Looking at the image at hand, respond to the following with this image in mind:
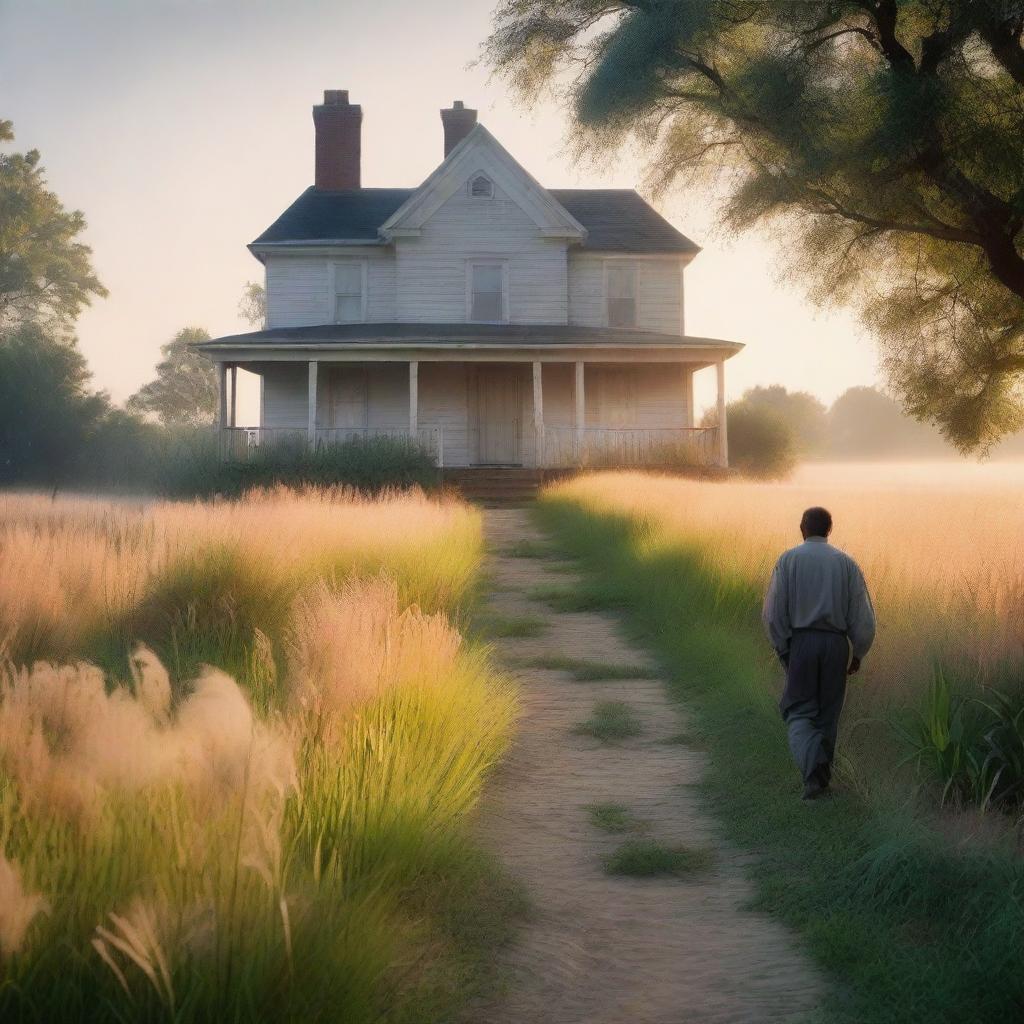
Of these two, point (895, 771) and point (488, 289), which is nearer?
point (895, 771)

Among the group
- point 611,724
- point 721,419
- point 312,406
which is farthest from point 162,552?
point 721,419

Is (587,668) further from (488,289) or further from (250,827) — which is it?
(488,289)

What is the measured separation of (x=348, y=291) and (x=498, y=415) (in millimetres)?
5106

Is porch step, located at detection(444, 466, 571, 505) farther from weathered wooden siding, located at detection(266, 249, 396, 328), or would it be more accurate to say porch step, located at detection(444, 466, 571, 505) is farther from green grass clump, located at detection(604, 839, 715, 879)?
green grass clump, located at detection(604, 839, 715, 879)

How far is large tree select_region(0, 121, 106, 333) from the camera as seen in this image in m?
55.9

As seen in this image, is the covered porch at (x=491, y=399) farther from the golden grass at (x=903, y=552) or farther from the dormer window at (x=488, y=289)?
the golden grass at (x=903, y=552)

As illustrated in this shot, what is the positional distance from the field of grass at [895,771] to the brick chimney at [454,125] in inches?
980

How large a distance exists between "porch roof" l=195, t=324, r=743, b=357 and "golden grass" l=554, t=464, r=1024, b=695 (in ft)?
31.9

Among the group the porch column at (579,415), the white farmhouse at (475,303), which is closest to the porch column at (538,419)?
the porch column at (579,415)

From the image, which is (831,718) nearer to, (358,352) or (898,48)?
(898,48)

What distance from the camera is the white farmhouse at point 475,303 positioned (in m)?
31.5

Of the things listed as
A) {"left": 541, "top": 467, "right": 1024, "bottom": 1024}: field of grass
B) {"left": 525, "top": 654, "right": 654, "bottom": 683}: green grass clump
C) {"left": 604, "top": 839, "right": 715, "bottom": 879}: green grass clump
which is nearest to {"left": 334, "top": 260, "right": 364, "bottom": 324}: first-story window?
{"left": 541, "top": 467, "right": 1024, "bottom": 1024}: field of grass

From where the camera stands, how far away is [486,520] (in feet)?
72.4

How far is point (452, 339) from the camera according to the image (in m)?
28.9
